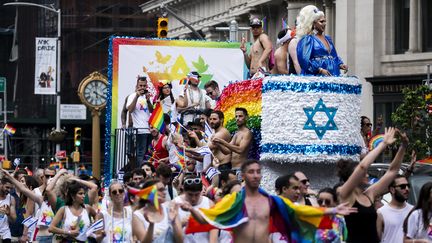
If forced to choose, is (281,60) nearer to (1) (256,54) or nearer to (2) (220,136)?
(2) (220,136)

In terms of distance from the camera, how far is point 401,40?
51.4 m

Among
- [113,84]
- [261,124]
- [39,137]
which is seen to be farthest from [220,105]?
[39,137]

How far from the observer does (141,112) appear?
22.3m

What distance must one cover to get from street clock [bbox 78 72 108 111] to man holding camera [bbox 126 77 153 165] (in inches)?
1015

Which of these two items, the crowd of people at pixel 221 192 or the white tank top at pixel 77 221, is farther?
the white tank top at pixel 77 221

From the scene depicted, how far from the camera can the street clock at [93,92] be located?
160 feet

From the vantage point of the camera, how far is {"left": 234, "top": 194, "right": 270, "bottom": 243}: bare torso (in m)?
11.6

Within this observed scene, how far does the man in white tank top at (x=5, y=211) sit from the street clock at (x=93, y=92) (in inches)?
953

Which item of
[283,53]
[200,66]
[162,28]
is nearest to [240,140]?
[283,53]

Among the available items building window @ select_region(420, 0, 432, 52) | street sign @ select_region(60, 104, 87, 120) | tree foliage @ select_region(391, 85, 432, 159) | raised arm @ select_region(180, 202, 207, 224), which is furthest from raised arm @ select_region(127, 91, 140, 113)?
street sign @ select_region(60, 104, 87, 120)

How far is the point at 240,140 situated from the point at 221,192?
2932mm

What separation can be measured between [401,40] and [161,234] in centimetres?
3998

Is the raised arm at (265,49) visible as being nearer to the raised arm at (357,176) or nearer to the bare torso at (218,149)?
the bare torso at (218,149)

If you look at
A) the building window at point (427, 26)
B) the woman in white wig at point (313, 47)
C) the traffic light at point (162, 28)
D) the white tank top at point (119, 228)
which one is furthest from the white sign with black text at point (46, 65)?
the white tank top at point (119, 228)
